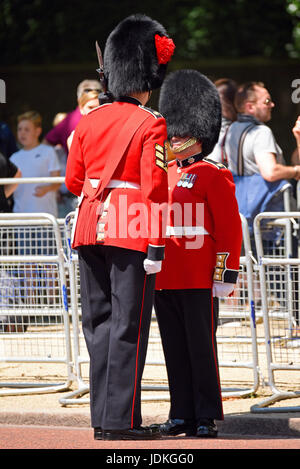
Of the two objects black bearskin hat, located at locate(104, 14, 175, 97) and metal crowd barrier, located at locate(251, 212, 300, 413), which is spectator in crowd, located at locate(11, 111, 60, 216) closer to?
metal crowd barrier, located at locate(251, 212, 300, 413)

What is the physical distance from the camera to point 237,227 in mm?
5527

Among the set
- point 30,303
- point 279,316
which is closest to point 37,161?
point 30,303

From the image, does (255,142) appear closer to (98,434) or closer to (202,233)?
(202,233)

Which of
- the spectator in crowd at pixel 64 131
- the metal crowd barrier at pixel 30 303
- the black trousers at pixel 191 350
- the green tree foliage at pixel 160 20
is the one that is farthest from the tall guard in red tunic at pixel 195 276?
the green tree foliage at pixel 160 20

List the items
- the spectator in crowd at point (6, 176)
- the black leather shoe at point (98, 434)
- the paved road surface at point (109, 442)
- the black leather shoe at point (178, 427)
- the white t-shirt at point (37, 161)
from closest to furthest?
the paved road surface at point (109, 442) < the black leather shoe at point (98, 434) < the black leather shoe at point (178, 427) < the spectator in crowd at point (6, 176) < the white t-shirt at point (37, 161)

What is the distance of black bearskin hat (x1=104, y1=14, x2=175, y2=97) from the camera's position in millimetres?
5402

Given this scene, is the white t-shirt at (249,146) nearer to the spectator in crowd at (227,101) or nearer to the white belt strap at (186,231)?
the spectator in crowd at (227,101)

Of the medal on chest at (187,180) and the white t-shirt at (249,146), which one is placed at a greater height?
the white t-shirt at (249,146)

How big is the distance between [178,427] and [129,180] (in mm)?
Answer: 1417

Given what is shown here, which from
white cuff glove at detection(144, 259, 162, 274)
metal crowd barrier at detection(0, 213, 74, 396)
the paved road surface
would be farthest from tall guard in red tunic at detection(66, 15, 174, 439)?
metal crowd barrier at detection(0, 213, 74, 396)

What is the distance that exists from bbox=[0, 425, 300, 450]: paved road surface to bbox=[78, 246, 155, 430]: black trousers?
0.49 ft

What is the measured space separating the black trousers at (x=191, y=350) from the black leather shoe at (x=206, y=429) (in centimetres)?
3

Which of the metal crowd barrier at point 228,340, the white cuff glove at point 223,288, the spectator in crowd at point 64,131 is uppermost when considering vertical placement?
the spectator in crowd at point 64,131

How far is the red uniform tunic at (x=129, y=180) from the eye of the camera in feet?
17.0
